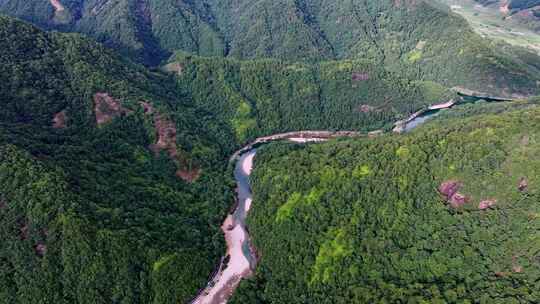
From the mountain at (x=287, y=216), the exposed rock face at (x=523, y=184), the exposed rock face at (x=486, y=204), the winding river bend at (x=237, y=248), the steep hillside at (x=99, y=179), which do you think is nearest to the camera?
the exposed rock face at (x=523, y=184)

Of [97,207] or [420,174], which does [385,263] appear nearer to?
[420,174]

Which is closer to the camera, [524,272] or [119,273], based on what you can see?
[524,272]

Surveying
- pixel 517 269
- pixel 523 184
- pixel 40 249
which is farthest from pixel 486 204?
pixel 40 249

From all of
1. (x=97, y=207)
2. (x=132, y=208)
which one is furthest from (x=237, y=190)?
(x=97, y=207)

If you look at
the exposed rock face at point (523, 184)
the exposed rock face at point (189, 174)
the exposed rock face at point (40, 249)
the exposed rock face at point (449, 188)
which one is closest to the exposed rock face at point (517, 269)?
the exposed rock face at point (523, 184)

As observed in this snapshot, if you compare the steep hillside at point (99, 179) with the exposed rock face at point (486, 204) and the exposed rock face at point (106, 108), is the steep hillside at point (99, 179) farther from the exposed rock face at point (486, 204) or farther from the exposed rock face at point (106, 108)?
the exposed rock face at point (486, 204)

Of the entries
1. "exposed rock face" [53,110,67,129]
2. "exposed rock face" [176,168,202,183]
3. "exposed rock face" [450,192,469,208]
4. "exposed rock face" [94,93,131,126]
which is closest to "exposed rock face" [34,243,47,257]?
"exposed rock face" [53,110,67,129]
